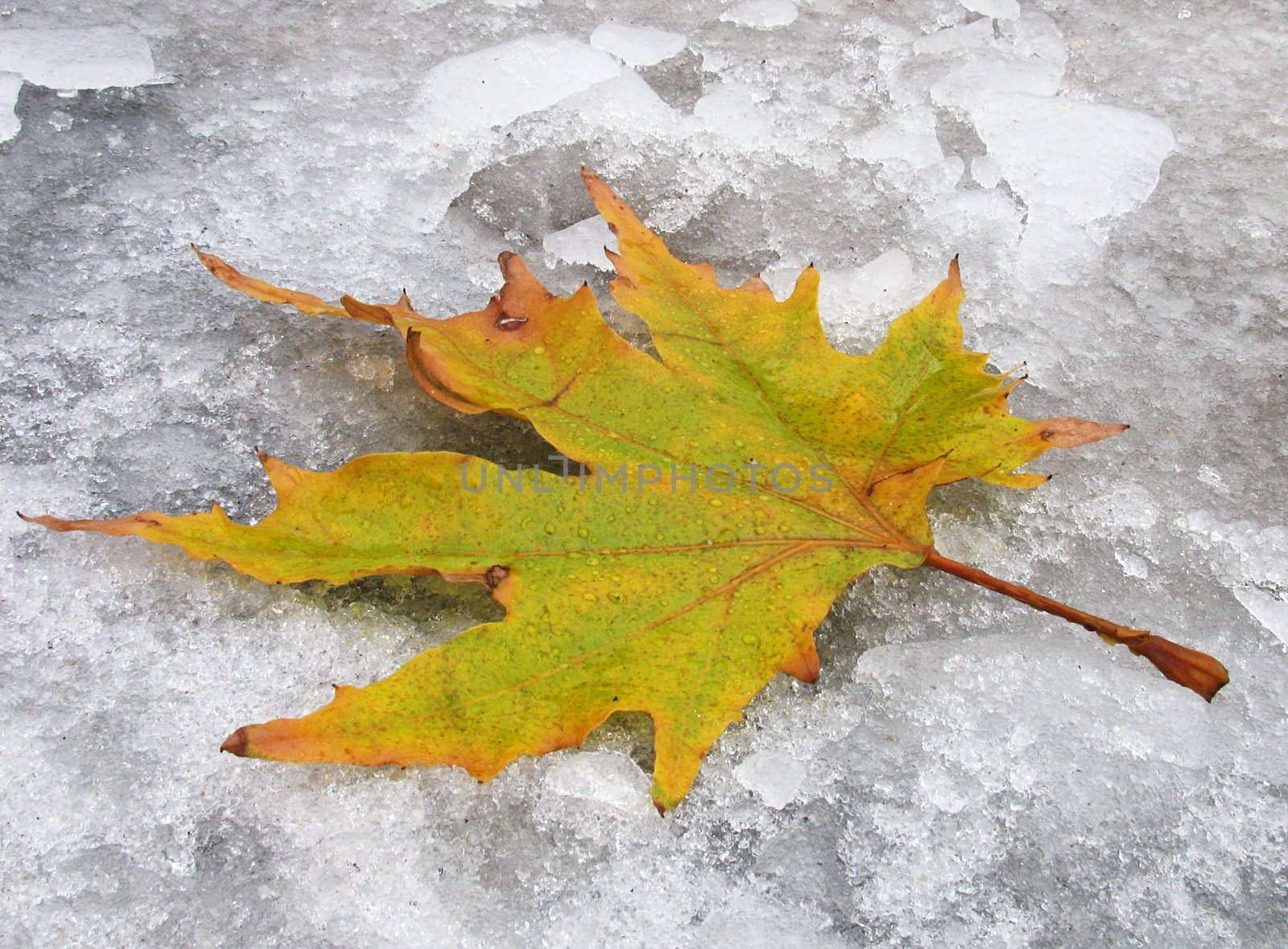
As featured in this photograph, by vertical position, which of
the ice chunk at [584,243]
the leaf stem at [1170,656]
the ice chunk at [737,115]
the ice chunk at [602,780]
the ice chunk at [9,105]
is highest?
the ice chunk at [737,115]

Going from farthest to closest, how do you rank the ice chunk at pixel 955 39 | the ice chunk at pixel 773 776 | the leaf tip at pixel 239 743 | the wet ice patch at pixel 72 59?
1. the ice chunk at pixel 955 39
2. the wet ice patch at pixel 72 59
3. the ice chunk at pixel 773 776
4. the leaf tip at pixel 239 743

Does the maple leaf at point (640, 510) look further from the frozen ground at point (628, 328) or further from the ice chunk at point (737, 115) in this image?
the ice chunk at point (737, 115)

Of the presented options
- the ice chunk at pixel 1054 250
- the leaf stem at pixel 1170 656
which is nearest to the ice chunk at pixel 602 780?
the leaf stem at pixel 1170 656

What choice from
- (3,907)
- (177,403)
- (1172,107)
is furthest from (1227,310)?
(3,907)

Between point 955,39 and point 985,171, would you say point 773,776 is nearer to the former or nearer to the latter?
point 985,171

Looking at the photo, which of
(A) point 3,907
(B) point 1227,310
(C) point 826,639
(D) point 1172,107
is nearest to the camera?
(A) point 3,907

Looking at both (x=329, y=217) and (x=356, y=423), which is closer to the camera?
(x=356, y=423)

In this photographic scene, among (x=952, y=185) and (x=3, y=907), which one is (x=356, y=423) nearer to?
(x=3, y=907)

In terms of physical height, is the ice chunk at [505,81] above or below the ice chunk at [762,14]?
below
